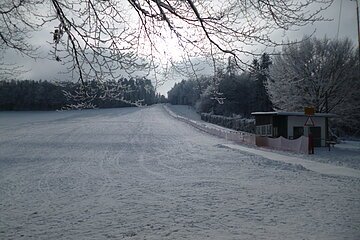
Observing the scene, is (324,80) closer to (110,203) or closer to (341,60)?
A: (341,60)

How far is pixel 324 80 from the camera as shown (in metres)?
36.0

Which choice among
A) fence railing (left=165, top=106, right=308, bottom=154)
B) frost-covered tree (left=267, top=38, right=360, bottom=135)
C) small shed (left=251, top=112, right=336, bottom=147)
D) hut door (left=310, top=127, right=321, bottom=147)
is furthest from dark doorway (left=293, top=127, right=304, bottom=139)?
frost-covered tree (left=267, top=38, right=360, bottom=135)

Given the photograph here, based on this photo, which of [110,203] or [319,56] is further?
[319,56]

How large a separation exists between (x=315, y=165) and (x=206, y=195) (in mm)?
9117

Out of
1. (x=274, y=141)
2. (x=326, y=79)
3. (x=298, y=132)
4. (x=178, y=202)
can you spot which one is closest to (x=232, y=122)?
(x=326, y=79)

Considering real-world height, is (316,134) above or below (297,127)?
below

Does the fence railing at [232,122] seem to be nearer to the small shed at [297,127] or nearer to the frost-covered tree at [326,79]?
the frost-covered tree at [326,79]

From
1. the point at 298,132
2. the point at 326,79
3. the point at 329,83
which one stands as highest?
the point at 326,79

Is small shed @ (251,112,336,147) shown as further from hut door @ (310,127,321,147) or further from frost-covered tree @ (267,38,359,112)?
frost-covered tree @ (267,38,359,112)

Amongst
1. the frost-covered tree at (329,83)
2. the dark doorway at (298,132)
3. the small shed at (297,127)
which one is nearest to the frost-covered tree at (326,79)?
the frost-covered tree at (329,83)

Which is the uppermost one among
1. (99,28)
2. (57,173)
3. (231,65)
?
(99,28)

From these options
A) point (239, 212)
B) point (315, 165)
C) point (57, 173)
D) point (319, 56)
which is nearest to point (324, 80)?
point (319, 56)

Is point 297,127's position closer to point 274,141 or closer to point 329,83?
point 274,141

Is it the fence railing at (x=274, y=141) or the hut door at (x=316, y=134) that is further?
the hut door at (x=316, y=134)
